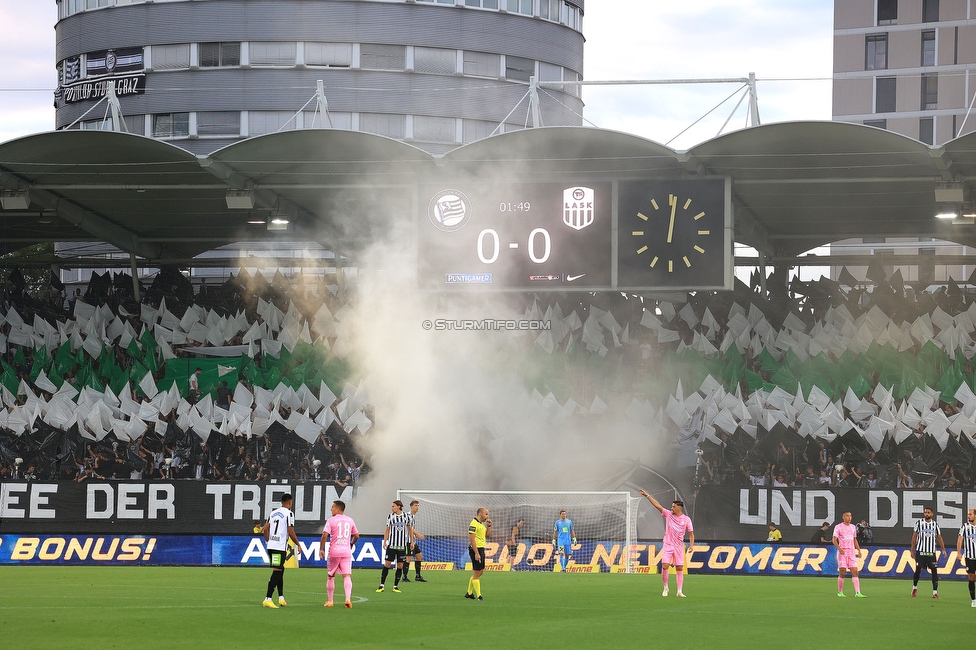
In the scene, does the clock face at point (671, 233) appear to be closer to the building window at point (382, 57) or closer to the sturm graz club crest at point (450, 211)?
the sturm graz club crest at point (450, 211)

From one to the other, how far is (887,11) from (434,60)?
37.3 meters

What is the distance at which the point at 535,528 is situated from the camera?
27.7m

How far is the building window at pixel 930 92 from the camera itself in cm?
7912

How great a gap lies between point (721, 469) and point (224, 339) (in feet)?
51.7

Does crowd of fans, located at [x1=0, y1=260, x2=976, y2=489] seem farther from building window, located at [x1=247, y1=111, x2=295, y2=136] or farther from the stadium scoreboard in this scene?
building window, located at [x1=247, y1=111, x2=295, y2=136]

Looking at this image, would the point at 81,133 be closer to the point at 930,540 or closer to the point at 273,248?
the point at 273,248

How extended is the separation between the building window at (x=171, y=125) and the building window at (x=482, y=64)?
1437 centimetres

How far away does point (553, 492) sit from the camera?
1081 inches

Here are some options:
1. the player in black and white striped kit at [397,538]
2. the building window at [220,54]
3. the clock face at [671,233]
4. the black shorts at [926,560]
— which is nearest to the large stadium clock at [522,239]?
the clock face at [671,233]

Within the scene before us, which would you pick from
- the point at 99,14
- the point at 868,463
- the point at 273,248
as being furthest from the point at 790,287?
the point at 99,14

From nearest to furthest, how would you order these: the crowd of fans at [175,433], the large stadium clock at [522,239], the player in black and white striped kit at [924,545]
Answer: the player in black and white striped kit at [924,545]
the large stadium clock at [522,239]
the crowd of fans at [175,433]

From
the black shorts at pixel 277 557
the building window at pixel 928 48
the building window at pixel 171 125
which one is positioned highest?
the building window at pixel 928 48

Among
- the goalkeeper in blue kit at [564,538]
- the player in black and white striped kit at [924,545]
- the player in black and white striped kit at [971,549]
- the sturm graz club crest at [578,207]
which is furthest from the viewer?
the goalkeeper in blue kit at [564,538]

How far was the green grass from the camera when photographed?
43.4 ft
